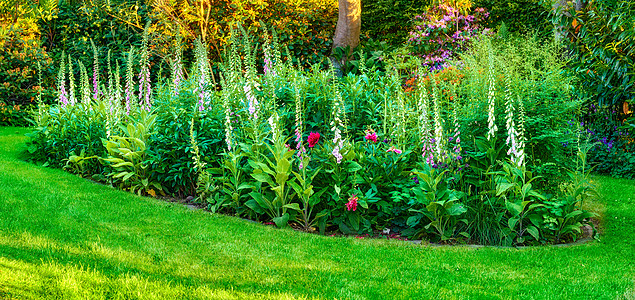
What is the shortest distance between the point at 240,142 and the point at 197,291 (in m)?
2.59

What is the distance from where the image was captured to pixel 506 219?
17.3ft

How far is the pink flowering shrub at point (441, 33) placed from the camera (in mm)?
11094

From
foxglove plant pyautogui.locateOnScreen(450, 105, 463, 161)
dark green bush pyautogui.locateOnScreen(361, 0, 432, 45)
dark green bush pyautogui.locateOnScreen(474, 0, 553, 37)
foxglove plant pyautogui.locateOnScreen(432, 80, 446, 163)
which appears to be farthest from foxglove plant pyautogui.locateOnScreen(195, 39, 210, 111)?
dark green bush pyautogui.locateOnScreen(474, 0, 553, 37)

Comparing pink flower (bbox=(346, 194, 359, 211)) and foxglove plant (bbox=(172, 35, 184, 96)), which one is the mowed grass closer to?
pink flower (bbox=(346, 194, 359, 211))

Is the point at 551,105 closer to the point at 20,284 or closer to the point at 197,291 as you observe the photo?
the point at 197,291

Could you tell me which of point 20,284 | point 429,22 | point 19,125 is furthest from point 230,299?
point 19,125

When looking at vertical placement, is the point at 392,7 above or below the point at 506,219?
above

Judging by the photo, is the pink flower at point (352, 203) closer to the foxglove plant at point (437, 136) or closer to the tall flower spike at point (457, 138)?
the foxglove plant at point (437, 136)

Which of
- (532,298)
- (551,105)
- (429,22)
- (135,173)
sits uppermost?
(429,22)

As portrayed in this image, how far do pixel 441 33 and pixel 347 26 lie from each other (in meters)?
2.03

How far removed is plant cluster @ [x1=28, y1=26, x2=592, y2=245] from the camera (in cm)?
520

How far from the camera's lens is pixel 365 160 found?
219 inches

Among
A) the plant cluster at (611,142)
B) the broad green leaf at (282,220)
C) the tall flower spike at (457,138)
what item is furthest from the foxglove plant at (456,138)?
the plant cluster at (611,142)

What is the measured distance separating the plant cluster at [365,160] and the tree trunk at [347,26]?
553 cm
